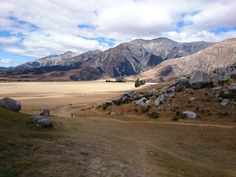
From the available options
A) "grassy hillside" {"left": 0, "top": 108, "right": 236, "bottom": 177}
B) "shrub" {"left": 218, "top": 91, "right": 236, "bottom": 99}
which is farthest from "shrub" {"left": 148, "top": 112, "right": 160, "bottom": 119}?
"grassy hillside" {"left": 0, "top": 108, "right": 236, "bottom": 177}

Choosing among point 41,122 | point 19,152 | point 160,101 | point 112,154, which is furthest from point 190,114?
point 19,152

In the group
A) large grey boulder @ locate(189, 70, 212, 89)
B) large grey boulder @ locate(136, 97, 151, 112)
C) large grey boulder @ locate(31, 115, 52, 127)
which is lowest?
large grey boulder @ locate(136, 97, 151, 112)

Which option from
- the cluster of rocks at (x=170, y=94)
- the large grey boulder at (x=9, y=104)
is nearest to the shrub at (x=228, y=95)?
the cluster of rocks at (x=170, y=94)

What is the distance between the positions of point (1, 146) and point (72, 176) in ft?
22.6

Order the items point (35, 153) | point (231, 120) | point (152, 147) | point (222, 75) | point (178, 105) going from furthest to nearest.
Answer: point (222, 75)
point (178, 105)
point (231, 120)
point (152, 147)
point (35, 153)

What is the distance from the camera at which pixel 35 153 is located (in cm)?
2538

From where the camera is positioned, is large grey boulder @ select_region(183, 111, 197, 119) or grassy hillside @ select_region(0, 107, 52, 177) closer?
grassy hillside @ select_region(0, 107, 52, 177)

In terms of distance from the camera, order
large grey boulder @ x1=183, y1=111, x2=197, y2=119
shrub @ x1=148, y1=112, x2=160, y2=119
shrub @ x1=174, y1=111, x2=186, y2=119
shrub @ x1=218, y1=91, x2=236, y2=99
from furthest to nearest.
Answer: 1. shrub @ x1=218, y1=91, x2=236, y2=99
2. shrub @ x1=148, y1=112, x2=160, y2=119
3. shrub @ x1=174, y1=111, x2=186, y2=119
4. large grey boulder @ x1=183, y1=111, x2=197, y2=119

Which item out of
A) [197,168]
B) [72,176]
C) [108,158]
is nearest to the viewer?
[72,176]

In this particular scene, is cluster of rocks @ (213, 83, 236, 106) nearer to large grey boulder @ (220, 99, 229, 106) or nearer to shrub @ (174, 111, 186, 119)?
large grey boulder @ (220, 99, 229, 106)

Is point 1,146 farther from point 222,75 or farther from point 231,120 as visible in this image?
point 222,75

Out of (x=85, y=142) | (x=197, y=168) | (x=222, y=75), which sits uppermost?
(x=222, y=75)

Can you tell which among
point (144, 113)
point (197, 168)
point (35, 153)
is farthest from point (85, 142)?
point (144, 113)

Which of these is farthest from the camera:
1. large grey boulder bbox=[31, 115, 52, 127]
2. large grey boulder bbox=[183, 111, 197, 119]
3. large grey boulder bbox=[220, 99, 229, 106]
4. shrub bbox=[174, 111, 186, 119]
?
large grey boulder bbox=[220, 99, 229, 106]
